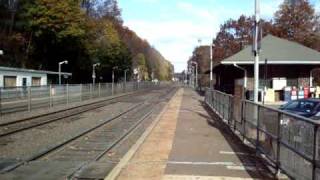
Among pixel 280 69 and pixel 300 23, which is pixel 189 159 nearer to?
pixel 280 69

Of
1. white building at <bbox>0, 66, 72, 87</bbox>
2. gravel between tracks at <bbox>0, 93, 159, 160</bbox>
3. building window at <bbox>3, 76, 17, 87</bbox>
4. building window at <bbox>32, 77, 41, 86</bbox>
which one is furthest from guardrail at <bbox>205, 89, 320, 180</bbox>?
building window at <bbox>32, 77, 41, 86</bbox>

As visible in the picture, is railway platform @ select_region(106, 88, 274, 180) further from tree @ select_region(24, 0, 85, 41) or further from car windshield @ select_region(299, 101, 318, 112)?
tree @ select_region(24, 0, 85, 41)

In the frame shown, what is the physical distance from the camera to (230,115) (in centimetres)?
2375

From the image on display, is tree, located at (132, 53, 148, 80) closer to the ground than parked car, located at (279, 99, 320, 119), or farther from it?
farther from it

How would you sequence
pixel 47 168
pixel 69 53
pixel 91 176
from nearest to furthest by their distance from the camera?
1. pixel 91 176
2. pixel 47 168
3. pixel 69 53

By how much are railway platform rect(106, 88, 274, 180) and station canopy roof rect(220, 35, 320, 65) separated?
2816 cm

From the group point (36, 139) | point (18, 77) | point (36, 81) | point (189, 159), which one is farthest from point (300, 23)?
point (189, 159)

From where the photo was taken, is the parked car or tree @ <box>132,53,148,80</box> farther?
tree @ <box>132,53,148,80</box>

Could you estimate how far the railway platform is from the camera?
11766mm

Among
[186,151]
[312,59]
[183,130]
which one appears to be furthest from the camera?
[312,59]

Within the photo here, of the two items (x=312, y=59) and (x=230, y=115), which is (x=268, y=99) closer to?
(x=312, y=59)

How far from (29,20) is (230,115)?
202 feet

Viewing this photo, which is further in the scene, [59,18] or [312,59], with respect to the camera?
[59,18]

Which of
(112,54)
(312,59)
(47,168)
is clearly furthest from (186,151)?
(112,54)
